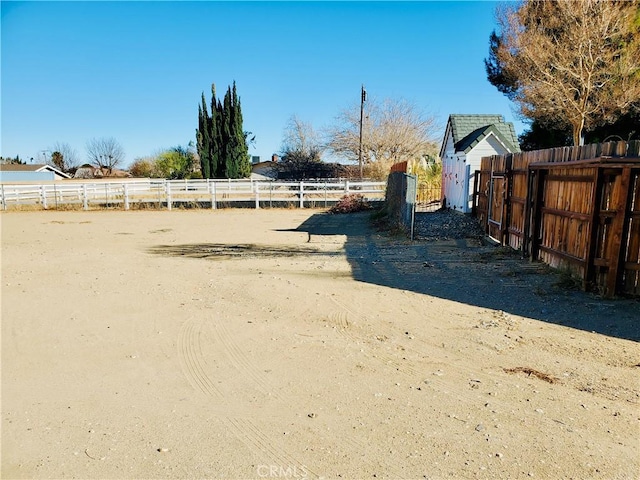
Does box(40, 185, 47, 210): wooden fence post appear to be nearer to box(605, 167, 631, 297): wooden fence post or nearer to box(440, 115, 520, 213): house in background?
box(440, 115, 520, 213): house in background

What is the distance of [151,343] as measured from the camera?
5160 millimetres

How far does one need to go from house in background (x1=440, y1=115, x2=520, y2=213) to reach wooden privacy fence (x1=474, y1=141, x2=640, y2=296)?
222 inches

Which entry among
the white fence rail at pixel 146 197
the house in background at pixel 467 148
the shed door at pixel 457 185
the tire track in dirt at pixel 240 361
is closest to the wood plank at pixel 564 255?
the tire track in dirt at pixel 240 361

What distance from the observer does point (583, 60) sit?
2100cm

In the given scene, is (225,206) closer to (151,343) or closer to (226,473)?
(151,343)

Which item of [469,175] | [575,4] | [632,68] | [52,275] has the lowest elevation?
[52,275]

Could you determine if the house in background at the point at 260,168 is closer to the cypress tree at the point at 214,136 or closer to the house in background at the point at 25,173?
the cypress tree at the point at 214,136

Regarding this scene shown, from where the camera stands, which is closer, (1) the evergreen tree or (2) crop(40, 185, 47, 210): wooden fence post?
(2) crop(40, 185, 47, 210): wooden fence post

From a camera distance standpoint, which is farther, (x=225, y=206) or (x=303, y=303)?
(x=225, y=206)

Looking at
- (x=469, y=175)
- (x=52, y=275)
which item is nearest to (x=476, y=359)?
(x=52, y=275)

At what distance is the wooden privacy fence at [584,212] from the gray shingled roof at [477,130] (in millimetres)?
6068

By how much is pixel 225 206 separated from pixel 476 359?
23.9 m

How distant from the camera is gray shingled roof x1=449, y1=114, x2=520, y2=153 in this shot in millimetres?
16188

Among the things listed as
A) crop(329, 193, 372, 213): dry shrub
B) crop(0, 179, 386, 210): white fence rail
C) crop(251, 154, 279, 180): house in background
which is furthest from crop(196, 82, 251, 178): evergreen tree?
crop(329, 193, 372, 213): dry shrub
